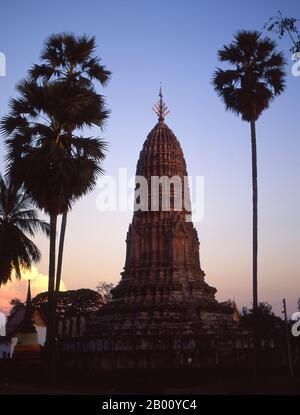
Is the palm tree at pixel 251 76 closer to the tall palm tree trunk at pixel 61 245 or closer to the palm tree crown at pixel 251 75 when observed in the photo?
the palm tree crown at pixel 251 75

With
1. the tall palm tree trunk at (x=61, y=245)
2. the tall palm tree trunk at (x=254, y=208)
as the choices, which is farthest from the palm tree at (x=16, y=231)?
the tall palm tree trunk at (x=254, y=208)

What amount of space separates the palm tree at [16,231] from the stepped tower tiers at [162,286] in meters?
12.2

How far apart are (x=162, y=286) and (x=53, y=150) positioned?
2208 cm

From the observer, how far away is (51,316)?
64.5 feet

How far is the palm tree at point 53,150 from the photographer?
19.8m

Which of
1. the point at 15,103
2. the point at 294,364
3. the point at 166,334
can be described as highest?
the point at 15,103

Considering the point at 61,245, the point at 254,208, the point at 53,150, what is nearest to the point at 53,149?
the point at 53,150

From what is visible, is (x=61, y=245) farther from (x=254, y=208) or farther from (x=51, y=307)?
(x=254, y=208)

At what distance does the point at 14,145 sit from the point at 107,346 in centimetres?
1860

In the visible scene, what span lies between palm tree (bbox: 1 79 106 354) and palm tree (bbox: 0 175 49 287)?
12.6ft

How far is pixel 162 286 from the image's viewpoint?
39500 mm
